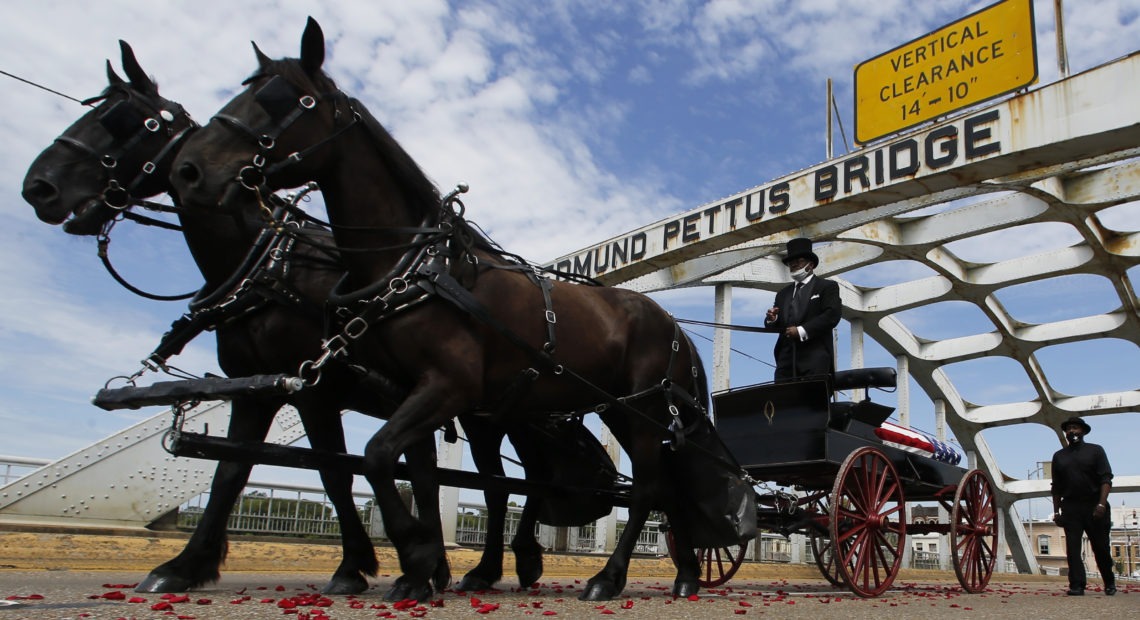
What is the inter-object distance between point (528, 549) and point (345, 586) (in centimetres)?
143

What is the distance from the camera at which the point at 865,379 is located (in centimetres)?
678

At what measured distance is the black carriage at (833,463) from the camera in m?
6.30

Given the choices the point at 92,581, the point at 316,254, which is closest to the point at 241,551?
the point at 92,581

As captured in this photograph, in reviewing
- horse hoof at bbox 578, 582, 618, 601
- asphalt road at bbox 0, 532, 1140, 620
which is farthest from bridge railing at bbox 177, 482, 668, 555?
horse hoof at bbox 578, 582, 618, 601

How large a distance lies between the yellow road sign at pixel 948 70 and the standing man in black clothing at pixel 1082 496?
446cm

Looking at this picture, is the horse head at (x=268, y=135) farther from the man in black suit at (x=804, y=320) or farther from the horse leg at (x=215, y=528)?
the man in black suit at (x=804, y=320)

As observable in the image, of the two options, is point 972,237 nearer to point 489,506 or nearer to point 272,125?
point 489,506

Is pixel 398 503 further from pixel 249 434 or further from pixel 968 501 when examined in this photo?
pixel 968 501

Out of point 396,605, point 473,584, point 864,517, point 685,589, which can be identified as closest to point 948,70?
point 864,517

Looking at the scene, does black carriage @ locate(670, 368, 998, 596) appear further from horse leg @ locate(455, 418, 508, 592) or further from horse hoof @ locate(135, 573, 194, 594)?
horse hoof @ locate(135, 573, 194, 594)

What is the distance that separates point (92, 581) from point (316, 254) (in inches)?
94.8

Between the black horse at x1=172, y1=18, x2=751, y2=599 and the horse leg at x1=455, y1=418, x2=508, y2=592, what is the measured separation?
0.84 m

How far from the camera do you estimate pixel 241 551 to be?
7598mm

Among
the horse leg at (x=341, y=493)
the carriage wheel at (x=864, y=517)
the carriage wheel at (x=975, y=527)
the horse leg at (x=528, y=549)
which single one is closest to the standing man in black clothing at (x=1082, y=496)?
the carriage wheel at (x=975, y=527)
